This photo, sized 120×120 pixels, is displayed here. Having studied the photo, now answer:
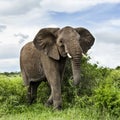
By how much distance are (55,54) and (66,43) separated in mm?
713

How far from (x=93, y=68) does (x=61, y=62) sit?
7.27ft

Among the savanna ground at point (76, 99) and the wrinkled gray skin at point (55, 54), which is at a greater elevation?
the wrinkled gray skin at point (55, 54)

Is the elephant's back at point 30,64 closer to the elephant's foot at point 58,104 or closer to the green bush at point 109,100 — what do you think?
the elephant's foot at point 58,104

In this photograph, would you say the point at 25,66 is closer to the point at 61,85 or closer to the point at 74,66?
the point at 61,85

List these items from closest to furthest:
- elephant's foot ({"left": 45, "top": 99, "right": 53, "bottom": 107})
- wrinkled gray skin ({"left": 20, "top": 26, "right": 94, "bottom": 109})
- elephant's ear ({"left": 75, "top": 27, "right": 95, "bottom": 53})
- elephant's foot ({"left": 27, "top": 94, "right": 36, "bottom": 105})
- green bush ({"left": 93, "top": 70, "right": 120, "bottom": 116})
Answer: green bush ({"left": 93, "top": 70, "right": 120, "bottom": 116}) < wrinkled gray skin ({"left": 20, "top": 26, "right": 94, "bottom": 109}) < elephant's ear ({"left": 75, "top": 27, "right": 95, "bottom": 53}) < elephant's foot ({"left": 45, "top": 99, "right": 53, "bottom": 107}) < elephant's foot ({"left": 27, "top": 94, "right": 36, "bottom": 105})

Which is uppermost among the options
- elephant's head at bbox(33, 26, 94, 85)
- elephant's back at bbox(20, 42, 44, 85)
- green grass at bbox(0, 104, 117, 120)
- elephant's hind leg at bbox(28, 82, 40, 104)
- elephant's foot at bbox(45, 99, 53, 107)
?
elephant's head at bbox(33, 26, 94, 85)

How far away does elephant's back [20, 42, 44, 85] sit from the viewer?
15500 millimetres

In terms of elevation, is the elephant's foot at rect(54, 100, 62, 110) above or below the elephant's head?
below

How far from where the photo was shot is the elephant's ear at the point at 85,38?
1470 cm

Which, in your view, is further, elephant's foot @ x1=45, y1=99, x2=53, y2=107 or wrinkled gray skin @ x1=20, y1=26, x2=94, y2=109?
elephant's foot @ x1=45, y1=99, x2=53, y2=107

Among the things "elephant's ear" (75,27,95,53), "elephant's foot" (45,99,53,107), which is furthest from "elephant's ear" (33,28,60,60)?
"elephant's foot" (45,99,53,107)

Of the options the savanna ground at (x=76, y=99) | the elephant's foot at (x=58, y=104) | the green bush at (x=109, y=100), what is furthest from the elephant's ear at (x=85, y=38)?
the green bush at (x=109, y=100)

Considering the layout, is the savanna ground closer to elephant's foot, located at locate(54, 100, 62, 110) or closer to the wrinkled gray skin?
elephant's foot, located at locate(54, 100, 62, 110)

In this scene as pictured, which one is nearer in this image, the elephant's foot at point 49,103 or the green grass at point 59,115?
the green grass at point 59,115
